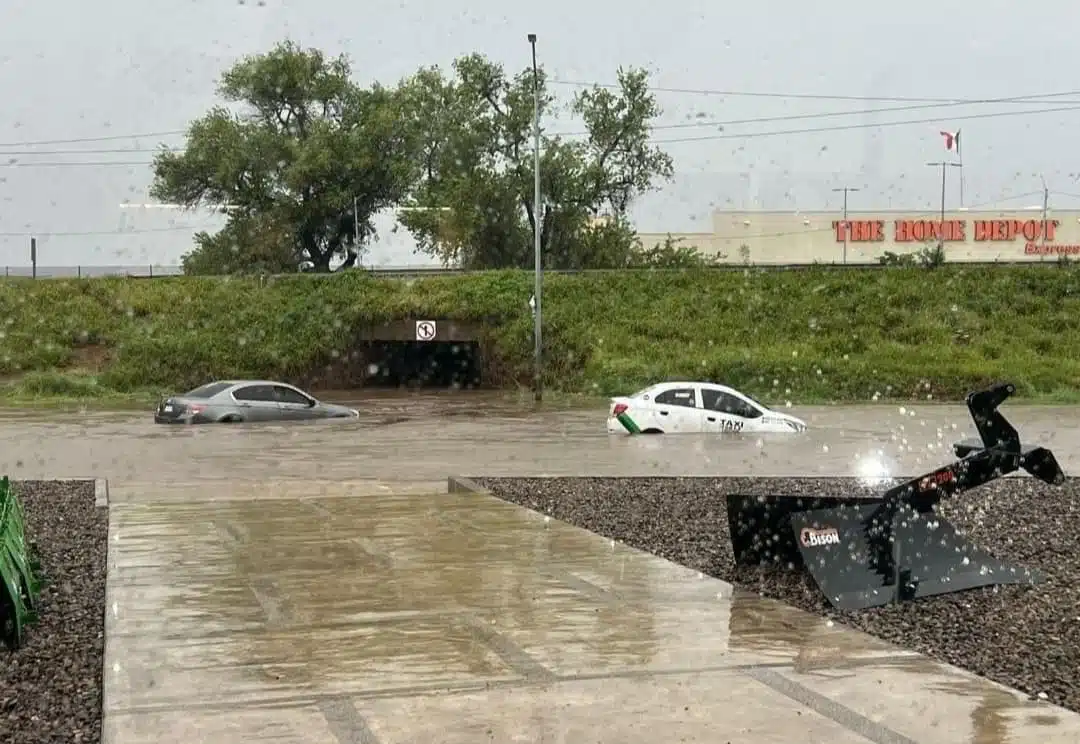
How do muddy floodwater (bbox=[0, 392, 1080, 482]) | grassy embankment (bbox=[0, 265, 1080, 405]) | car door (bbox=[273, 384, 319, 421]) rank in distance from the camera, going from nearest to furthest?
1. muddy floodwater (bbox=[0, 392, 1080, 482])
2. car door (bbox=[273, 384, 319, 421])
3. grassy embankment (bbox=[0, 265, 1080, 405])

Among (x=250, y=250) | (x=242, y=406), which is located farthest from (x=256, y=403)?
(x=250, y=250)

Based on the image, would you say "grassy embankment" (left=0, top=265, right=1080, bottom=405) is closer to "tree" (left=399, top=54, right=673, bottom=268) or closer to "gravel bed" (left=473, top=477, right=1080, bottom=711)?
"tree" (left=399, top=54, right=673, bottom=268)

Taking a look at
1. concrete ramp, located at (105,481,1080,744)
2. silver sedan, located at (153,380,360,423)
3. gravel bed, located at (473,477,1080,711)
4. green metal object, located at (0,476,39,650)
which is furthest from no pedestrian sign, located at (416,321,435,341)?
green metal object, located at (0,476,39,650)

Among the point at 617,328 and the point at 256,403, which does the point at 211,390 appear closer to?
the point at 256,403

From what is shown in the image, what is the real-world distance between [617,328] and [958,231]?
40.5 meters

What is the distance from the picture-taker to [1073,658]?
6.71m

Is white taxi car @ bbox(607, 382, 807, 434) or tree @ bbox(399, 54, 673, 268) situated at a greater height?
tree @ bbox(399, 54, 673, 268)

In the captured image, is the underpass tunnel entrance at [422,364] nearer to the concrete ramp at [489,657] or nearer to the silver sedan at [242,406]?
the silver sedan at [242,406]

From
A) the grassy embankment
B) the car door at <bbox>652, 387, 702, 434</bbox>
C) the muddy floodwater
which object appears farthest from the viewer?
the grassy embankment

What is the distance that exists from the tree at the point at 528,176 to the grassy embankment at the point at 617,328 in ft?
31.8

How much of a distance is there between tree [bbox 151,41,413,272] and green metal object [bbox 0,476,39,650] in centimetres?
5161

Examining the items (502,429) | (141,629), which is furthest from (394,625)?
(502,429)

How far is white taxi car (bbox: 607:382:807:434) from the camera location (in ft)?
85.2

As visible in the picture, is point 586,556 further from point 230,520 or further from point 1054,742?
point 1054,742
